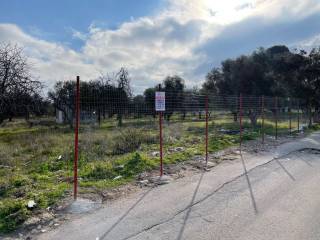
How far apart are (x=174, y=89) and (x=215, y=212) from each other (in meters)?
16.1

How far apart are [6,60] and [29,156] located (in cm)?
471

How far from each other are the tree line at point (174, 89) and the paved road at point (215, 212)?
10.3ft

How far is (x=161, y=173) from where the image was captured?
7.69m

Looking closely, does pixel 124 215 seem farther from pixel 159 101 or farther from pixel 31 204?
pixel 159 101

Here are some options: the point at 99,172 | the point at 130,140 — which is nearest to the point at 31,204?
the point at 99,172

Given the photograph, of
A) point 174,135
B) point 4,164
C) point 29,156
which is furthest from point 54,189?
point 174,135

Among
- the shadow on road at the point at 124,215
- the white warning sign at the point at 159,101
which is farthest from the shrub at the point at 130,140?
the shadow on road at the point at 124,215

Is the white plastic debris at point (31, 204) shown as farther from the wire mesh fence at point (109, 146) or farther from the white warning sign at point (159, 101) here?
the white warning sign at point (159, 101)

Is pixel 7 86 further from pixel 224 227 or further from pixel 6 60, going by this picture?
pixel 224 227

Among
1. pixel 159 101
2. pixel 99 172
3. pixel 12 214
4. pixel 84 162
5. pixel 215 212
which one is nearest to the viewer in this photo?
pixel 12 214

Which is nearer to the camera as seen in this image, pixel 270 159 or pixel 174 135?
pixel 270 159

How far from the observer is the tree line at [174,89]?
9.36m

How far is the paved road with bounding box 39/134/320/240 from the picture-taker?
4.35 meters

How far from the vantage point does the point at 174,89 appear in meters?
20.9
